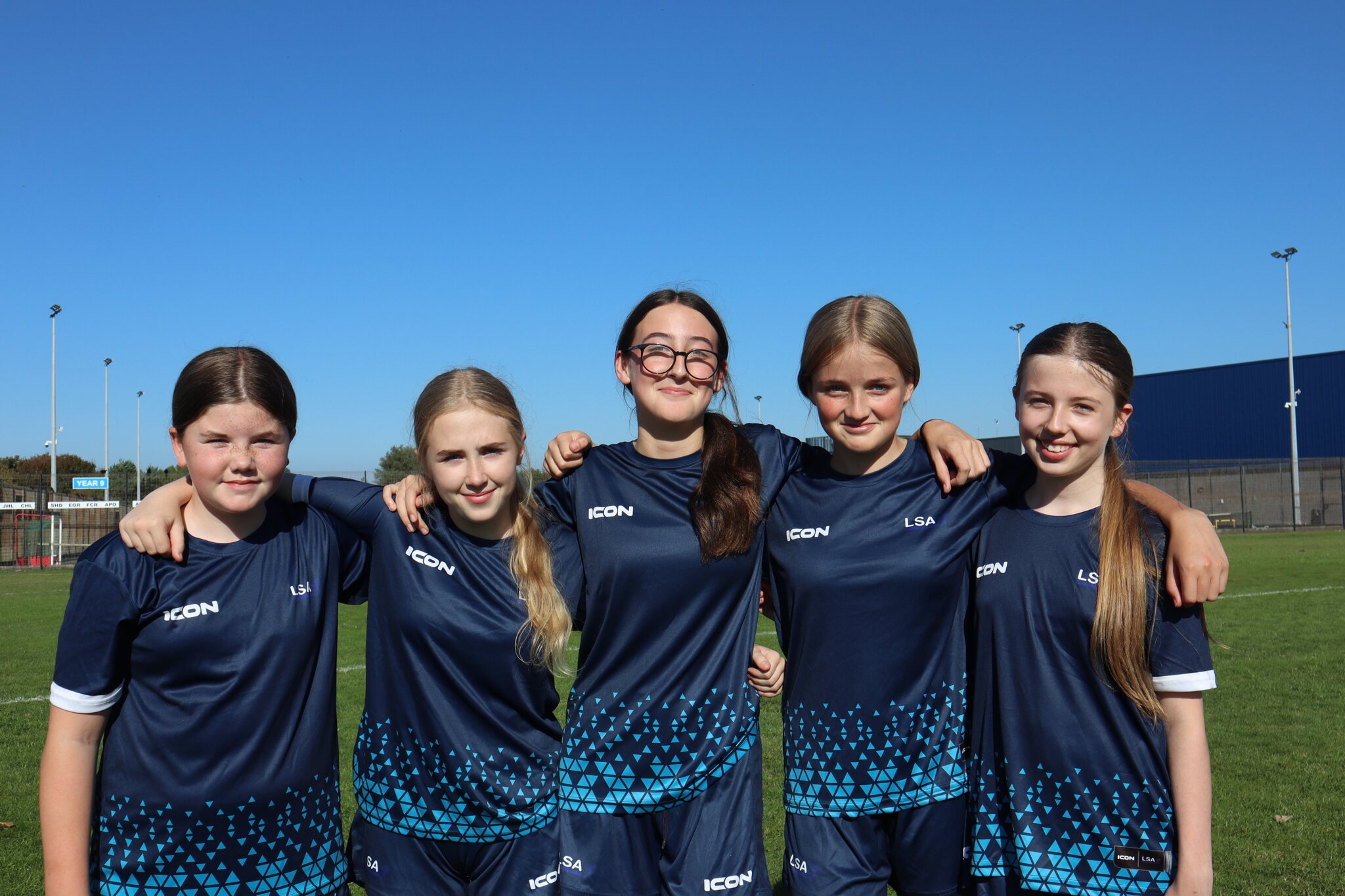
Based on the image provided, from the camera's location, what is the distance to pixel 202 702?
2525mm

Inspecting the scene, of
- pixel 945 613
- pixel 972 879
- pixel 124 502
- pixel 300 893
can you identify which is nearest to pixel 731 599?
pixel 945 613

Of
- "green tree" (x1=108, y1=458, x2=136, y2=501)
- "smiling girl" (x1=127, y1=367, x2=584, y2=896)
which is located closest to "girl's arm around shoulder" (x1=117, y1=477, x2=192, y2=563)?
"smiling girl" (x1=127, y1=367, x2=584, y2=896)

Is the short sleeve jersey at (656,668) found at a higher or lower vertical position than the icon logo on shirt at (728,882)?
higher

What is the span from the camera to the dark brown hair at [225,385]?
2.61 meters

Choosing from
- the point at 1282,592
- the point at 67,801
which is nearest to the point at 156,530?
the point at 67,801

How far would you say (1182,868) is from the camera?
2561mm

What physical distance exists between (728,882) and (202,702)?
146cm

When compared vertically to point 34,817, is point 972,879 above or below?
above

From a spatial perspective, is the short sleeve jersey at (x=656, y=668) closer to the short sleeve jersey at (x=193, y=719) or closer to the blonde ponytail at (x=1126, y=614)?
the short sleeve jersey at (x=193, y=719)

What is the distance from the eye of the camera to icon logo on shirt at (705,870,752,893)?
2715 millimetres

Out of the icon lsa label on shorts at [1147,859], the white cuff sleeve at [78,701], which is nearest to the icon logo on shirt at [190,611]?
the white cuff sleeve at [78,701]

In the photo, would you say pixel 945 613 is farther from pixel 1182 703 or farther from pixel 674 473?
pixel 674 473

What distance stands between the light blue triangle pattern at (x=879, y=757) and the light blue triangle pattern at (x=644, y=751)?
24 cm

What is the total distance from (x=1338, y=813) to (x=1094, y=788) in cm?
379
